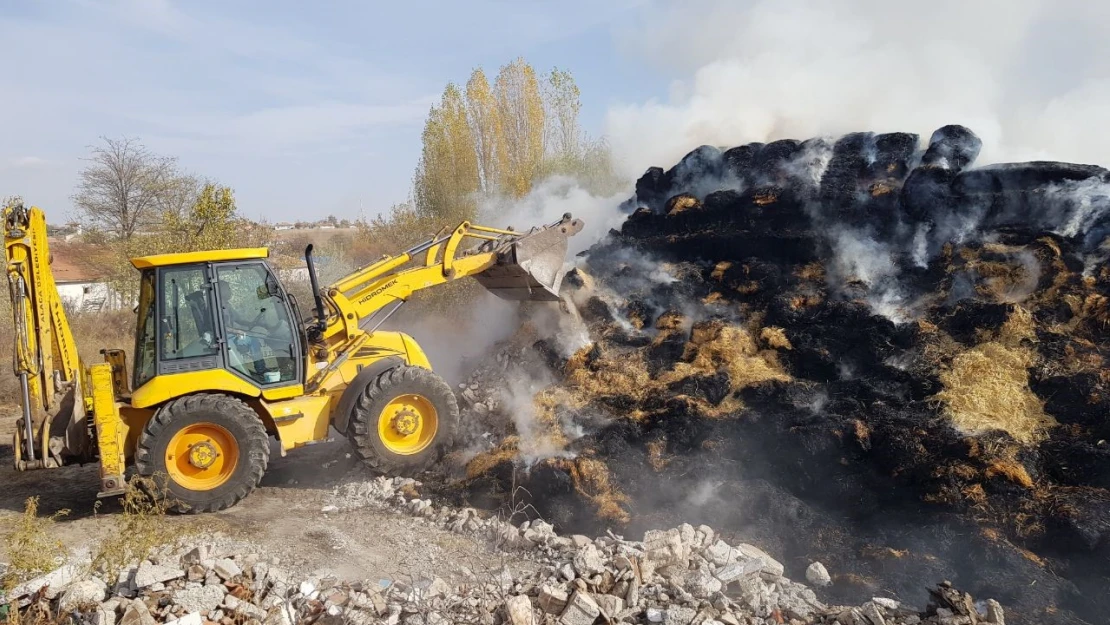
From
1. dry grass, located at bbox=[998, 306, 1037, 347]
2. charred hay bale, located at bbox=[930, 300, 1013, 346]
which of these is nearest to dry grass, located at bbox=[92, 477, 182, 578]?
charred hay bale, located at bbox=[930, 300, 1013, 346]

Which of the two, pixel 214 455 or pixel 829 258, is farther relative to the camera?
pixel 829 258

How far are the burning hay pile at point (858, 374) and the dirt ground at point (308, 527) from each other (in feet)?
3.33

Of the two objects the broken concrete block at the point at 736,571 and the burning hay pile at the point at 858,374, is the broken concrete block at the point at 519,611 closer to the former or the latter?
the broken concrete block at the point at 736,571

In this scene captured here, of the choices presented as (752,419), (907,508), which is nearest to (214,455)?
(752,419)

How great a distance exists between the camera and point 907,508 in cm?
589

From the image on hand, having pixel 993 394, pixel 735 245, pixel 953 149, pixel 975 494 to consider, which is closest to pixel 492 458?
pixel 975 494

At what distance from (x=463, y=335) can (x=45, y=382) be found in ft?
20.2

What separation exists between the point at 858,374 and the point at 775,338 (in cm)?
110

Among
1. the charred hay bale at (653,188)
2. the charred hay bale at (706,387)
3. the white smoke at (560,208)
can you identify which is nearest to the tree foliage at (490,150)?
the white smoke at (560,208)

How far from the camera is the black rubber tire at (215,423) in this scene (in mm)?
6051

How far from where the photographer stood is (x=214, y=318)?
641 centimetres

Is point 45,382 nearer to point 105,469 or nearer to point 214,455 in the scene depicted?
point 105,469

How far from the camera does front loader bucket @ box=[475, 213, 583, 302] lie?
8211 millimetres

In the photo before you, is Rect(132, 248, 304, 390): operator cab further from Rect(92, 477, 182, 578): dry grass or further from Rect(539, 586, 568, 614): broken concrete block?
Rect(539, 586, 568, 614): broken concrete block
